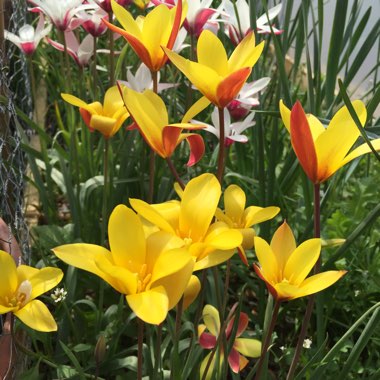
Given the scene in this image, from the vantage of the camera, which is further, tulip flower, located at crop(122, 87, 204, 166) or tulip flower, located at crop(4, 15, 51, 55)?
tulip flower, located at crop(4, 15, 51, 55)

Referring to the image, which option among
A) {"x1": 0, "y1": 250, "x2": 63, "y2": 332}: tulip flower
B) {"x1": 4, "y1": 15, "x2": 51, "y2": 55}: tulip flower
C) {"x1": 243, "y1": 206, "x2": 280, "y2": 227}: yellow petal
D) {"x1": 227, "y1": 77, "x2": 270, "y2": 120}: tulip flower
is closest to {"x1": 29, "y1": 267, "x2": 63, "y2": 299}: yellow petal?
{"x1": 0, "y1": 250, "x2": 63, "y2": 332}: tulip flower

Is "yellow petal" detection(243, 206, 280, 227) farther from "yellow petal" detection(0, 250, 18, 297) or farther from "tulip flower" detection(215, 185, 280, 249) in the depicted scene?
"yellow petal" detection(0, 250, 18, 297)

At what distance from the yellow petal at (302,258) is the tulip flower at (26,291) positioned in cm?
26

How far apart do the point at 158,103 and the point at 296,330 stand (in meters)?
0.68

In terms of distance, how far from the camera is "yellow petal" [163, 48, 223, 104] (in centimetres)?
77

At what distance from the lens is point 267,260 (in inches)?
29.2

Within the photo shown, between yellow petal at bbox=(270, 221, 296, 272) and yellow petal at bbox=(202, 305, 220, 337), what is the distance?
Result: 238 millimetres

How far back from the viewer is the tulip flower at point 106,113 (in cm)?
98

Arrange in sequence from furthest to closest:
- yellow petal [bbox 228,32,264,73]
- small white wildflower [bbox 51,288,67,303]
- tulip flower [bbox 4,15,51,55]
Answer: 1. tulip flower [bbox 4,15,51,55]
2. small white wildflower [bbox 51,288,67,303]
3. yellow petal [bbox 228,32,264,73]

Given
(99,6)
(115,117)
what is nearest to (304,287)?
(115,117)

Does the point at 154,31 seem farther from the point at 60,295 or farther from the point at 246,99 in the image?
the point at 60,295

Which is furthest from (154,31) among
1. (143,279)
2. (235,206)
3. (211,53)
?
(143,279)

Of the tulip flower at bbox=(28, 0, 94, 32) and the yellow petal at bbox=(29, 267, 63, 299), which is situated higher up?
the tulip flower at bbox=(28, 0, 94, 32)

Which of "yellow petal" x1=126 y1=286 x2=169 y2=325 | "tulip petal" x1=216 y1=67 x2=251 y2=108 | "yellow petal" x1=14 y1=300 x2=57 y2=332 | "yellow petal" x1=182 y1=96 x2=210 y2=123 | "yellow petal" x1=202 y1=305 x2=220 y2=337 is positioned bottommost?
"yellow petal" x1=202 y1=305 x2=220 y2=337
